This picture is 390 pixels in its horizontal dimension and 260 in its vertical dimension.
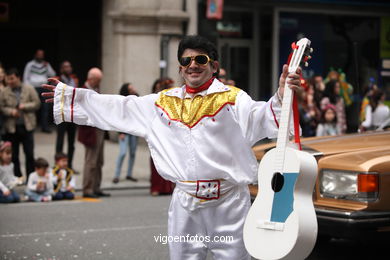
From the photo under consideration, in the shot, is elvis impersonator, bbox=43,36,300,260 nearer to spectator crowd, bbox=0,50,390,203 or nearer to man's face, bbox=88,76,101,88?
spectator crowd, bbox=0,50,390,203

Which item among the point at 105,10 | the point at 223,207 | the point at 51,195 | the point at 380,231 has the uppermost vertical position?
the point at 105,10

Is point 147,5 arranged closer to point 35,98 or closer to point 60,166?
point 35,98

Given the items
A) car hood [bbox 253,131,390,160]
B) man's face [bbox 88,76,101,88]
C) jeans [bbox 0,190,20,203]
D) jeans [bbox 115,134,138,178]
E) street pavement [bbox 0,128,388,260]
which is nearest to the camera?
car hood [bbox 253,131,390,160]

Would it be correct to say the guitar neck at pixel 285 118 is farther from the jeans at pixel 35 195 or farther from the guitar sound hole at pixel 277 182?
the jeans at pixel 35 195

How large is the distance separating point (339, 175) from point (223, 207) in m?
2.30

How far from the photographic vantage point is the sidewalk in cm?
1260

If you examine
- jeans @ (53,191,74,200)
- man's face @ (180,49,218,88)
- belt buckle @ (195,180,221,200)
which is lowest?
jeans @ (53,191,74,200)

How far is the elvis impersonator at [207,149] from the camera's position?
14.0 feet

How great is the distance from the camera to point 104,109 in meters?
4.68

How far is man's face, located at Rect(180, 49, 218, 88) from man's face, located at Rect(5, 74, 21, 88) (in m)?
7.86

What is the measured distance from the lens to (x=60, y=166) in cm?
1100

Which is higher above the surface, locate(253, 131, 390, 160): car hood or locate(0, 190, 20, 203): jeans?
locate(253, 131, 390, 160): car hood

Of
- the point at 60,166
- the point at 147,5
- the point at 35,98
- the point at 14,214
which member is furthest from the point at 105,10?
the point at 14,214

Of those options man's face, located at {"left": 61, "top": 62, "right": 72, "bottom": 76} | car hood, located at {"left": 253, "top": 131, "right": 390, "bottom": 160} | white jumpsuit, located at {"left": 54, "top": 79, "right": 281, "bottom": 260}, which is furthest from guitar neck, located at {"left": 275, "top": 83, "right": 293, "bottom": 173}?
man's face, located at {"left": 61, "top": 62, "right": 72, "bottom": 76}
